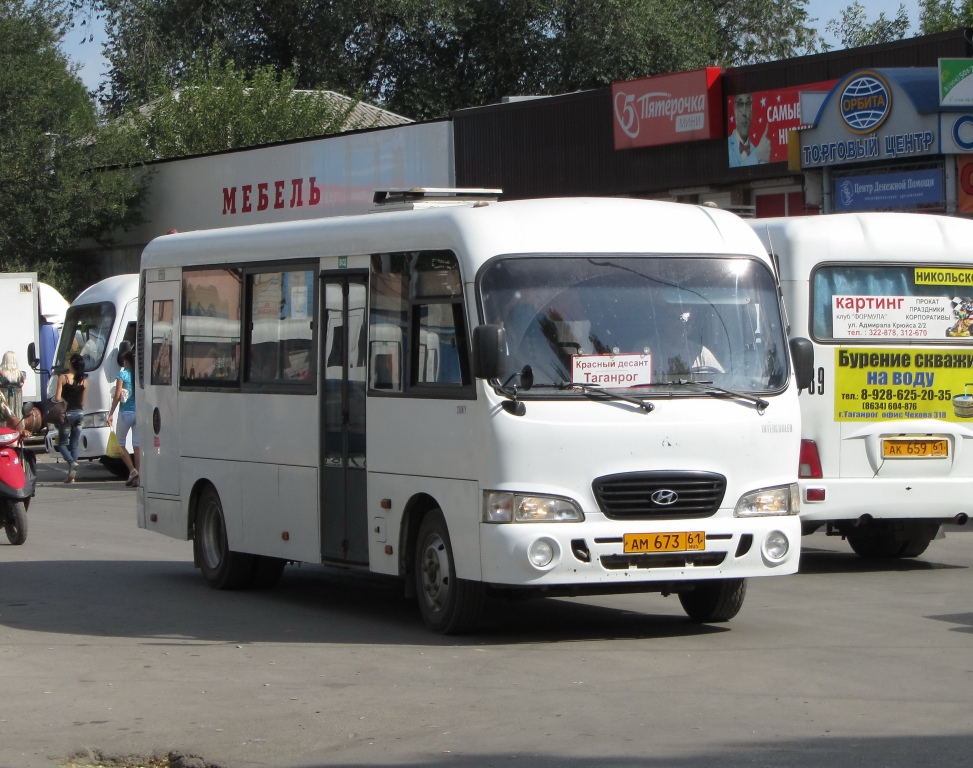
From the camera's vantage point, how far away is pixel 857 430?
515 inches

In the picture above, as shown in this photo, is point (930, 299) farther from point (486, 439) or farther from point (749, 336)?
point (486, 439)

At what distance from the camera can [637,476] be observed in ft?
31.1

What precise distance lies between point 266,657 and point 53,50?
3856cm

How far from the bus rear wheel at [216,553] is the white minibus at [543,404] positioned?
3.84 ft

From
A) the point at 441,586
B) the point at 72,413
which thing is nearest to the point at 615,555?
the point at 441,586

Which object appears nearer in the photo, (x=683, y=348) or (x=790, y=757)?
(x=790, y=757)

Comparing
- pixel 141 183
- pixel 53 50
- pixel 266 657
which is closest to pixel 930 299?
pixel 266 657

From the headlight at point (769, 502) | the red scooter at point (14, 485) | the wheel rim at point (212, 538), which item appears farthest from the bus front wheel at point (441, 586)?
the red scooter at point (14, 485)

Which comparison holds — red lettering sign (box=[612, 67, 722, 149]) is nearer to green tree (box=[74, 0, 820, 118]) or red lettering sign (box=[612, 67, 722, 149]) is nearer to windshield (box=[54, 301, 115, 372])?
windshield (box=[54, 301, 115, 372])

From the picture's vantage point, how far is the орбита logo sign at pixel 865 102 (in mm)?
22109

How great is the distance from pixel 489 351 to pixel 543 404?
0.47 meters

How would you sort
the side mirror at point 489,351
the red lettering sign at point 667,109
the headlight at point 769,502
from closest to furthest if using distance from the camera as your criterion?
the side mirror at point 489,351 < the headlight at point 769,502 < the red lettering sign at point 667,109

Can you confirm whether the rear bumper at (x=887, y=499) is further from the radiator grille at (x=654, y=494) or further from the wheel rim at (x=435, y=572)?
the wheel rim at (x=435, y=572)

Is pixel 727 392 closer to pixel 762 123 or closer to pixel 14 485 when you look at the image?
pixel 14 485
